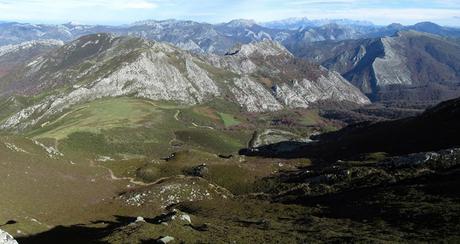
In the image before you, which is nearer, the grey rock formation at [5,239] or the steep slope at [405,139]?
the grey rock formation at [5,239]

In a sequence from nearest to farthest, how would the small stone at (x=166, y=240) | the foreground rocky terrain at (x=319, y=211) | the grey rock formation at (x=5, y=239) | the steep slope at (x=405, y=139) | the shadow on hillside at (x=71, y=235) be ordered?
the grey rock formation at (x=5, y=239)
the small stone at (x=166, y=240)
the foreground rocky terrain at (x=319, y=211)
the shadow on hillside at (x=71, y=235)
the steep slope at (x=405, y=139)

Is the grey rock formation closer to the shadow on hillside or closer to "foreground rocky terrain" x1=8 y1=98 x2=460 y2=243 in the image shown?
"foreground rocky terrain" x1=8 y1=98 x2=460 y2=243

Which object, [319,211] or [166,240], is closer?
[166,240]

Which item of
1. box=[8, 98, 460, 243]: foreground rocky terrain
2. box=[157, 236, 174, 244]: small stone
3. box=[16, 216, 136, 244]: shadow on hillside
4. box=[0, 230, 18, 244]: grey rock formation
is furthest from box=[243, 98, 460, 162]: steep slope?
box=[0, 230, 18, 244]: grey rock formation

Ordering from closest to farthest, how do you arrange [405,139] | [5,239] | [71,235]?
[5,239] → [71,235] → [405,139]

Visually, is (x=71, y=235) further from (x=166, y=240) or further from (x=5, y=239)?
(x=166, y=240)

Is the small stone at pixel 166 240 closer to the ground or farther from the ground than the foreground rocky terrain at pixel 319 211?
farther from the ground

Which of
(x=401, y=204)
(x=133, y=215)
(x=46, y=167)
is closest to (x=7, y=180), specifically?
(x=46, y=167)

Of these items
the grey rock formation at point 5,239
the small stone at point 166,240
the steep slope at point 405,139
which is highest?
the grey rock formation at point 5,239

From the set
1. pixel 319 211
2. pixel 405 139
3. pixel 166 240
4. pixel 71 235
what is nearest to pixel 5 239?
pixel 166 240

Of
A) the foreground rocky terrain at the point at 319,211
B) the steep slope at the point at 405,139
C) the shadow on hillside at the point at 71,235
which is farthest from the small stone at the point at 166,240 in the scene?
the steep slope at the point at 405,139

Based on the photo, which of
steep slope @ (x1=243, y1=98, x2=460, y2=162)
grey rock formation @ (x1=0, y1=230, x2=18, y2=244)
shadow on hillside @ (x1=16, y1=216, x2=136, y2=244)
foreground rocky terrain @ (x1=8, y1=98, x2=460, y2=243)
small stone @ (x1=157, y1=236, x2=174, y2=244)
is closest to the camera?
grey rock formation @ (x1=0, y1=230, x2=18, y2=244)

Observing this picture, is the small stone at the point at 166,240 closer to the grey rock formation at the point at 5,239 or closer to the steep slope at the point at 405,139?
the grey rock formation at the point at 5,239
